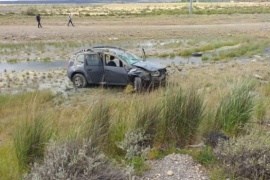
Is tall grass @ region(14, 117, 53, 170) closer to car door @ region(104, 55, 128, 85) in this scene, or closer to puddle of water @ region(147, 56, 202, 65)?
car door @ region(104, 55, 128, 85)

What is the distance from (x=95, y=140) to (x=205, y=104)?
2.55m

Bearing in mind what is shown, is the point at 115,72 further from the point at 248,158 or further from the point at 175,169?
the point at 248,158

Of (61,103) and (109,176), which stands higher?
(109,176)

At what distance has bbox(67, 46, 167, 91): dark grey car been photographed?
46.1 ft

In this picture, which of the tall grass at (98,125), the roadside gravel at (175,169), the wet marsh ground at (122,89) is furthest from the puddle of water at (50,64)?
the roadside gravel at (175,169)

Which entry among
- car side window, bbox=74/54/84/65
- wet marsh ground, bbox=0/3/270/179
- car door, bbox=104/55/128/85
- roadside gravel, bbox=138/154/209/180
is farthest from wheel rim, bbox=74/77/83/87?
roadside gravel, bbox=138/154/209/180

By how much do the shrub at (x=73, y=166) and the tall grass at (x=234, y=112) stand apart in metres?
2.70

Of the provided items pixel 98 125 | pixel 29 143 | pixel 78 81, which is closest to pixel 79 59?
pixel 78 81

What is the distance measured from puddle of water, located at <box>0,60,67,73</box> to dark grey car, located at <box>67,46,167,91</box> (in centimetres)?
626

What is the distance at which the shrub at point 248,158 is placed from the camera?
15.5ft

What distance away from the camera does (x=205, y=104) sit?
6.85 m

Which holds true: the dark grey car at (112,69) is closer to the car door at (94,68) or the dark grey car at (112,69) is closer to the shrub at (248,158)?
the car door at (94,68)

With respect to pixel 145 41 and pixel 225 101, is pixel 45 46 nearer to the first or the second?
pixel 145 41

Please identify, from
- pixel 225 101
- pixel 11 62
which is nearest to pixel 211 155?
pixel 225 101
